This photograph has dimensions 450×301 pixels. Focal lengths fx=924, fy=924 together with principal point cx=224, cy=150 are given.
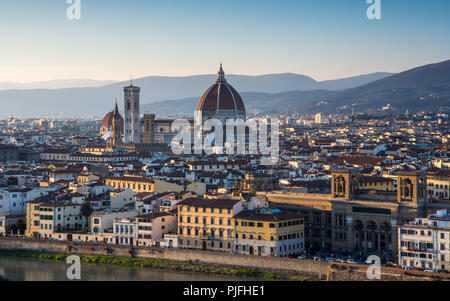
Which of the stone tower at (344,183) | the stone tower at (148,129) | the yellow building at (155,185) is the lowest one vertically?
the yellow building at (155,185)

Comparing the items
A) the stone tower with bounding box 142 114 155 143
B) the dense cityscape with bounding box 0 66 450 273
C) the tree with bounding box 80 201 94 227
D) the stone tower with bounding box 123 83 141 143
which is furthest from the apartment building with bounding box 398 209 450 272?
the stone tower with bounding box 123 83 141 143

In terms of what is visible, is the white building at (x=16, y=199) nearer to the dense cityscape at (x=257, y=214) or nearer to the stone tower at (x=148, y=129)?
the dense cityscape at (x=257, y=214)

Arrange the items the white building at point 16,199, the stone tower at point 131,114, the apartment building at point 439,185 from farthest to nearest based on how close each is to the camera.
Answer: the stone tower at point 131,114
the apartment building at point 439,185
the white building at point 16,199

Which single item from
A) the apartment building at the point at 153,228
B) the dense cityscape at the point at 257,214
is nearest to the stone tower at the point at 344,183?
the dense cityscape at the point at 257,214

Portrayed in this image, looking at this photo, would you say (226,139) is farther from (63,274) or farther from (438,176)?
(63,274)

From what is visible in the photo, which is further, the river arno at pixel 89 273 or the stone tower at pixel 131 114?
the stone tower at pixel 131 114

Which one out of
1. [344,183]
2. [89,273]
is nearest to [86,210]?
[89,273]

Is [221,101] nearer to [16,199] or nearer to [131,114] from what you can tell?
[131,114]
